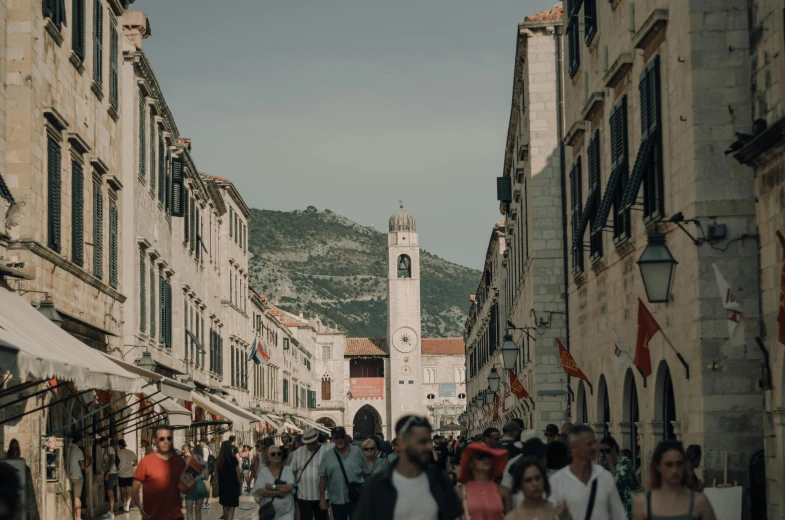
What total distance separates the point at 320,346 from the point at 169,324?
312 feet

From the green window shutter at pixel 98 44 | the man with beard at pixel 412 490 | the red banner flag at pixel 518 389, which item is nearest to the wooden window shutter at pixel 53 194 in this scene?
the green window shutter at pixel 98 44

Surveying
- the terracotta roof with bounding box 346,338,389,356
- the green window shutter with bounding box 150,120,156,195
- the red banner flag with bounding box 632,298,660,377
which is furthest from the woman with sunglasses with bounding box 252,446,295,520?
the terracotta roof with bounding box 346,338,389,356

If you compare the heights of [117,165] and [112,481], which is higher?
[117,165]

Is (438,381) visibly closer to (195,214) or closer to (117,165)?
(195,214)

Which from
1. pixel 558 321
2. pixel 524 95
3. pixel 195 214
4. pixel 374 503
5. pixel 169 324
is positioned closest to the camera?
pixel 374 503

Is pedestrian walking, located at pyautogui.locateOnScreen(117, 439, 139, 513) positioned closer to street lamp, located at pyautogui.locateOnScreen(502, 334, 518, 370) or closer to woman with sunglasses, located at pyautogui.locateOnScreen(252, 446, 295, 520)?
street lamp, located at pyautogui.locateOnScreen(502, 334, 518, 370)

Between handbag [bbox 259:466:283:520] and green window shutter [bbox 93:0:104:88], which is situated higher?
green window shutter [bbox 93:0:104:88]

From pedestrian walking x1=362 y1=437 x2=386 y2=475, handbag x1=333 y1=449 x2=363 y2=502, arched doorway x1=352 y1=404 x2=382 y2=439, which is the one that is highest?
pedestrian walking x1=362 y1=437 x2=386 y2=475

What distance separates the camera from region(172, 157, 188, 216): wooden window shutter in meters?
38.9

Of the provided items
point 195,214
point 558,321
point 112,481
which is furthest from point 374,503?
point 195,214

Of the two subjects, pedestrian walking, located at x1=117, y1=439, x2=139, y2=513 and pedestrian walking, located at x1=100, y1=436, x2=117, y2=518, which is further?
pedestrian walking, located at x1=100, y1=436, x2=117, y2=518

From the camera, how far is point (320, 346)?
432 feet

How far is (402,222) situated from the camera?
430ft

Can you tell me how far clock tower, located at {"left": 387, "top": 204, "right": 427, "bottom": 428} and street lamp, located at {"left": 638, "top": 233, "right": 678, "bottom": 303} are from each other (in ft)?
376
